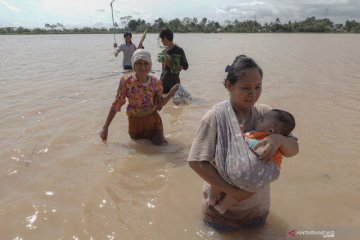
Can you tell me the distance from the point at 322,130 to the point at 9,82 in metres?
8.46

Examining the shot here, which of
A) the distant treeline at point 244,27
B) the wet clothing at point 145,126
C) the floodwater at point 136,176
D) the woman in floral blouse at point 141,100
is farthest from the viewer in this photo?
the distant treeline at point 244,27

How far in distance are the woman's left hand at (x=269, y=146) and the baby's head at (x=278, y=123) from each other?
98mm

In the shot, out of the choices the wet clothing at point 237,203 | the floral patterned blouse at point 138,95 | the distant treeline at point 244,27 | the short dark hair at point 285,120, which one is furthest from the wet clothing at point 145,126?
the distant treeline at point 244,27

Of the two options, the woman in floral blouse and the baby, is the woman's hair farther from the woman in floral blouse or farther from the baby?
the woman in floral blouse

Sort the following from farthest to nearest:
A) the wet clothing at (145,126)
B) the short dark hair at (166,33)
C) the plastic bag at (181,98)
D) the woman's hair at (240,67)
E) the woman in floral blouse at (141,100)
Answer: the plastic bag at (181,98) → the short dark hair at (166,33) → the wet clothing at (145,126) → the woman in floral blouse at (141,100) → the woman's hair at (240,67)

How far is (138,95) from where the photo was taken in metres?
4.41

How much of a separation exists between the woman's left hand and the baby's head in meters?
0.10

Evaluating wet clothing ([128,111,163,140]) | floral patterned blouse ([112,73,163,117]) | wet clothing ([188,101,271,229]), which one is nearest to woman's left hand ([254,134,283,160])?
wet clothing ([188,101,271,229])

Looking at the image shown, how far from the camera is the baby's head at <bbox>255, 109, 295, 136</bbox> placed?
82.8 inches

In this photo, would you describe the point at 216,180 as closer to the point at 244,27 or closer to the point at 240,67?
the point at 240,67

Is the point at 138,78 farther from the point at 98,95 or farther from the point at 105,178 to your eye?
the point at 98,95

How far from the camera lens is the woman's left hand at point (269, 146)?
1.98 meters

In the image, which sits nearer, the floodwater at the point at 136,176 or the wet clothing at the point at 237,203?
the wet clothing at the point at 237,203

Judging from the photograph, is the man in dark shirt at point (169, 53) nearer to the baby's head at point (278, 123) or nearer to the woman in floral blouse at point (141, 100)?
the woman in floral blouse at point (141, 100)
